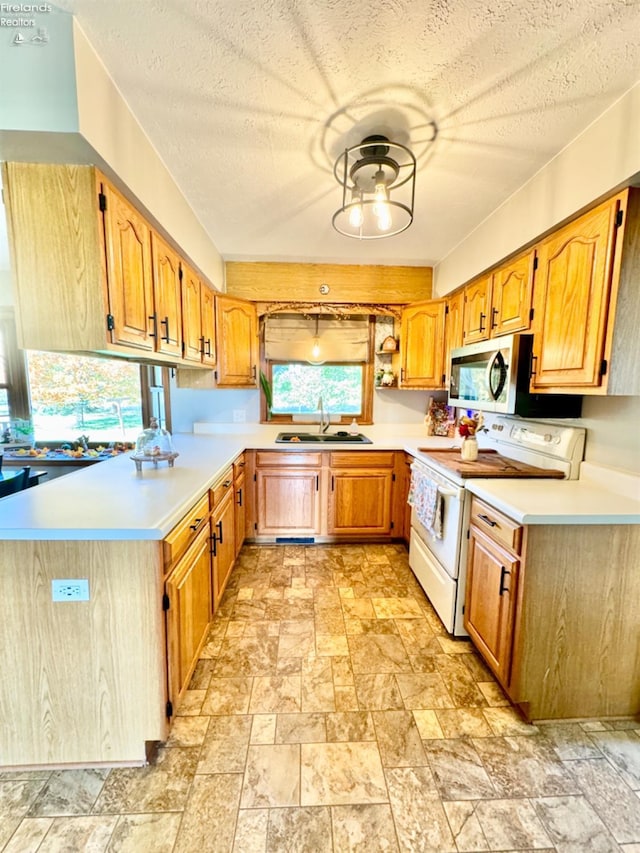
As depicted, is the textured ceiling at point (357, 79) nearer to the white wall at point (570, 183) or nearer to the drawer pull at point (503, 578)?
the white wall at point (570, 183)

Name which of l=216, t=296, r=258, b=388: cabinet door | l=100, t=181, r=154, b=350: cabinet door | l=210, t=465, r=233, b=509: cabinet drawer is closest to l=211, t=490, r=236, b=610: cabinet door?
l=210, t=465, r=233, b=509: cabinet drawer

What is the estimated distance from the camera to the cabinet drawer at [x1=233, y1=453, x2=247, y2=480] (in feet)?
8.23

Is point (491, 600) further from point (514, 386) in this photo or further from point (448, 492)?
A: point (514, 386)

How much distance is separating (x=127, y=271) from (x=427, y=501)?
2.04 m

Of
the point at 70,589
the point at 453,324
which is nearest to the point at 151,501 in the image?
the point at 70,589

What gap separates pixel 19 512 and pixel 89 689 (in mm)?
697

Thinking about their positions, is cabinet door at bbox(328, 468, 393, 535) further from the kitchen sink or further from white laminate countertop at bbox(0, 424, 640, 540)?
white laminate countertop at bbox(0, 424, 640, 540)

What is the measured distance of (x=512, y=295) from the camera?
2.04 metres

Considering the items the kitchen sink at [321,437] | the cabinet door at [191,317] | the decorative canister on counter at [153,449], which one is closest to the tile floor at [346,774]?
the decorative canister on counter at [153,449]

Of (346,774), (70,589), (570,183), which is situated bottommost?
(346,774)

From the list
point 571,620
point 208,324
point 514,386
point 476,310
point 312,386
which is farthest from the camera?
point 312,386

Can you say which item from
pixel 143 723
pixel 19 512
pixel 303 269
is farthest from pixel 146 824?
pixel 303 269

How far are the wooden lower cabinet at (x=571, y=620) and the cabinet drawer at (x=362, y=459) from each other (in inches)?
57.6

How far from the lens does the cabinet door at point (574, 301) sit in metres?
1.43
